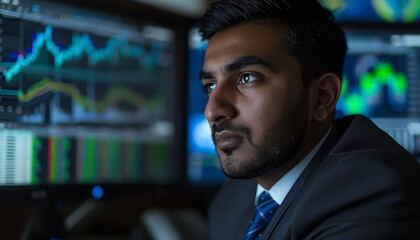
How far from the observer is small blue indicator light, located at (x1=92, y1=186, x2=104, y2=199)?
1.04 metres

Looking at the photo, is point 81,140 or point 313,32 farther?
point 81,140

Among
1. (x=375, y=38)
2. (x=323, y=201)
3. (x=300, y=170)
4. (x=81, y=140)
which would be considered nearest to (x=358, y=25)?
(x=375, y=38)

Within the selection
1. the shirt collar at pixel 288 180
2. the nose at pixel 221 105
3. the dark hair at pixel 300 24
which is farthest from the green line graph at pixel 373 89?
the nose at pixel 221 105

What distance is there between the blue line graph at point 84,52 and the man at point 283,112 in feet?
1.12

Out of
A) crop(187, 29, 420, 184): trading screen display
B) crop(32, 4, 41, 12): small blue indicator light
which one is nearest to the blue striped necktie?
crop(187, 29, 420, 184): trading screen display

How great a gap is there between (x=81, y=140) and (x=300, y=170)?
579 millimetres

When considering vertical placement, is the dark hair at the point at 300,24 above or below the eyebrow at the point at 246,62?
above

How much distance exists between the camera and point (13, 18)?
0.90 m

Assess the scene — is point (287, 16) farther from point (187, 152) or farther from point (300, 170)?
point (187, 152)

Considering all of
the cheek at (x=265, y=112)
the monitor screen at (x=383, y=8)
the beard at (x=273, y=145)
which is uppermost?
the monitor screen at (x=383, y=8)

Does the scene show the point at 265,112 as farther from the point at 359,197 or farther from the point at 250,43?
the point at 359,197

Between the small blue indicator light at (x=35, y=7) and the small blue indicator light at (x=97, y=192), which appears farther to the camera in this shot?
the small blue indicator light at (x=97, y=192)

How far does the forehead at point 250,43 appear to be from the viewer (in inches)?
29.8

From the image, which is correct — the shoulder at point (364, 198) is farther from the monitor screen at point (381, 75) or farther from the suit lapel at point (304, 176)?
the monitor screen at point (381, 75)
